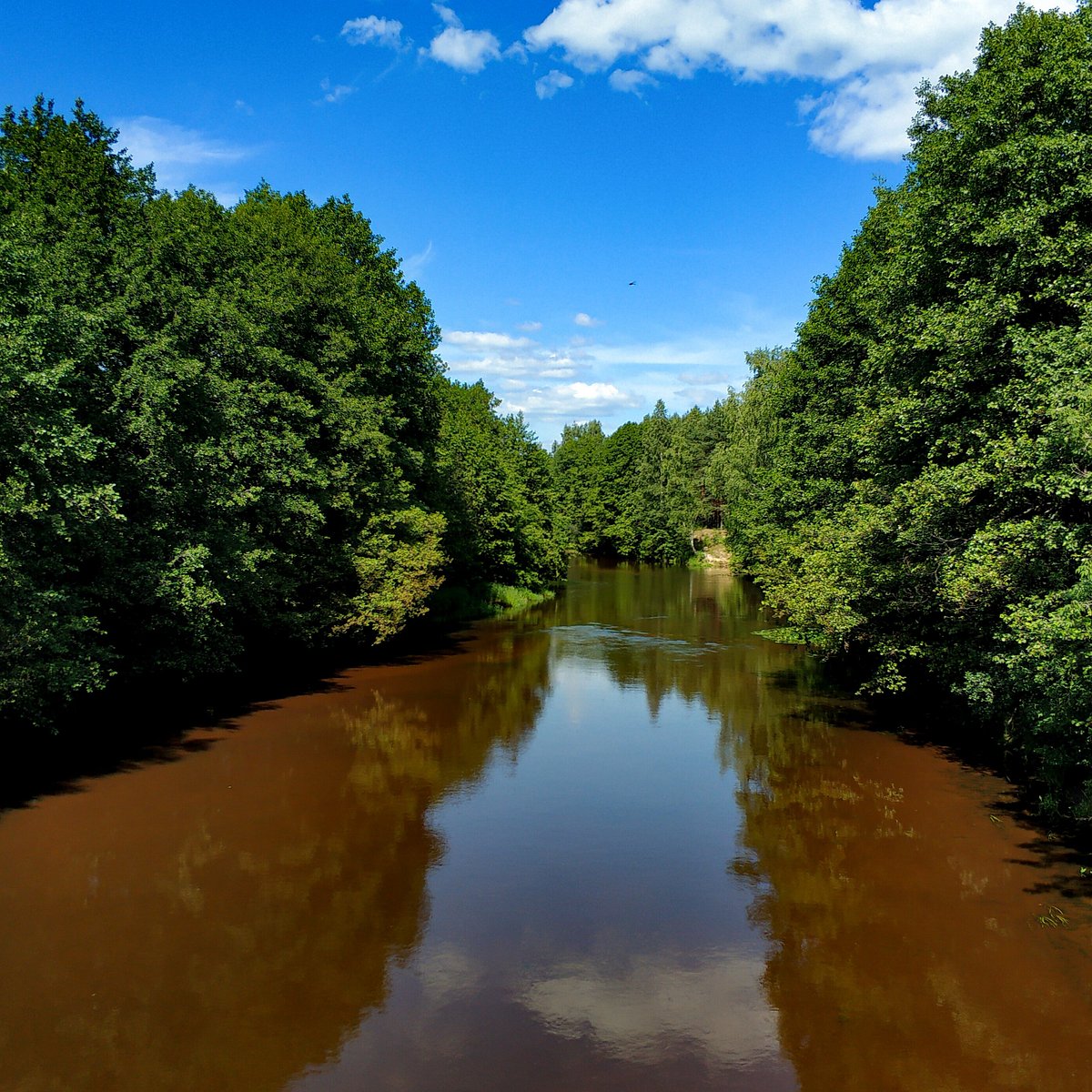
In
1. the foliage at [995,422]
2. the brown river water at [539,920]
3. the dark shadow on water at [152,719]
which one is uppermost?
the foliage at [995,422]

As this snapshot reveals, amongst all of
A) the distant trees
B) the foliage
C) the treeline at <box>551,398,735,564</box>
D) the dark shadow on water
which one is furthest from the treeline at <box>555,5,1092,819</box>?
the distant trees

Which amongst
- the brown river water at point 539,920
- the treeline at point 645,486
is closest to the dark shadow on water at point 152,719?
the brown river water at point 539,920

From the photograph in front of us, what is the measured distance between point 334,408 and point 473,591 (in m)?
23.3

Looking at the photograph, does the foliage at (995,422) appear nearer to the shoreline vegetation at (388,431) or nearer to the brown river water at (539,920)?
the shoreline vegetation at (388,431)

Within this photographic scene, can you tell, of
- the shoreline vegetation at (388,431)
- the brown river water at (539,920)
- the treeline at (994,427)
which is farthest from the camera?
the shoreline vegetation at (388,431)

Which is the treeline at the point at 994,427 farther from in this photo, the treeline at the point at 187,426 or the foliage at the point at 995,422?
the treeline at the point at 187,426

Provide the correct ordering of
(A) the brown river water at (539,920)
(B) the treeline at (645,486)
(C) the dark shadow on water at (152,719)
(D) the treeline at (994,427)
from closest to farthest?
(A) the brown river water at (539,920)
(D) the treeline at (994,427)
(C) the dark shadow on water at (152,719)
(B) the treeline at (645,486)

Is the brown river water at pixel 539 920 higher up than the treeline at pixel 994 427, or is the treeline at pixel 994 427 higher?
the treeline at pixel 994 427

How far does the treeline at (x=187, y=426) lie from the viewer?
16.5 m

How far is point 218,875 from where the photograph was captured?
14.1 meters

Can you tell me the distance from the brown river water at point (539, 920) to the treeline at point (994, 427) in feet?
11.0

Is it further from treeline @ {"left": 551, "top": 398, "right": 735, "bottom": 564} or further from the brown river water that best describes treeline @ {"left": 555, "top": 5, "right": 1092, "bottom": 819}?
treeline @ {"left": 551, "top": 398, "right": 735, "bottom": 564}

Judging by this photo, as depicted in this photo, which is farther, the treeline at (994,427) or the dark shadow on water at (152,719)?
the dark shadow on water at (152,719)

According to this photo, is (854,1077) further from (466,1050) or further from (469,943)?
(469,943)
